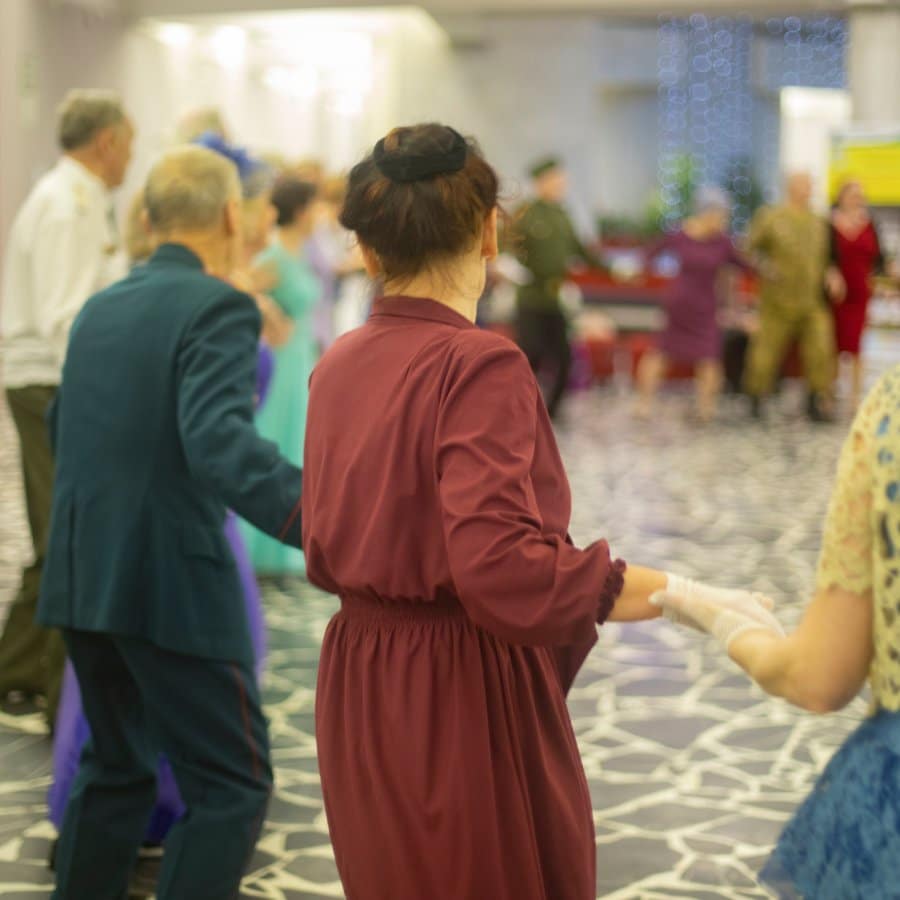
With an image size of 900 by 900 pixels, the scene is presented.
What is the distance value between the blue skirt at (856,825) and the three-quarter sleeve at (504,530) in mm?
317

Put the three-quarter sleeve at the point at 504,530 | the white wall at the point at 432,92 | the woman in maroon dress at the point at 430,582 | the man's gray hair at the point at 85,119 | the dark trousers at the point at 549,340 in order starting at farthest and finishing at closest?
1. the white wall at the point at 432,92
2. the dark trousers at the point at 549,340
3. the man's gray hair at the point at 85,119
4. the woman in maroon dress at the point at 430,582
5. the three-quarter sleeve at the point at 504,530

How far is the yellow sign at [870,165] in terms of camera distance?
42.4ft

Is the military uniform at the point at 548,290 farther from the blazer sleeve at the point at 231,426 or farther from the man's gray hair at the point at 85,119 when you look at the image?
the blazer sleeve at the point at 231,426

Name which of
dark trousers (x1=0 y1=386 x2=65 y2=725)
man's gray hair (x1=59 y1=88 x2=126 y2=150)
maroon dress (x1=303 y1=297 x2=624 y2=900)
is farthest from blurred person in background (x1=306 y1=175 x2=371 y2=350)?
maroon dress (x1=303 y1=297 x2=624 y2=900)

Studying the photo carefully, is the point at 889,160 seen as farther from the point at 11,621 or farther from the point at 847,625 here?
the point at 847,625

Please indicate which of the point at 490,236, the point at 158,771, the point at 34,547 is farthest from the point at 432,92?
the point at 490,236

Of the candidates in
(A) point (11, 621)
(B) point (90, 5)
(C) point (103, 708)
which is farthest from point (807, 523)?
(B) point (90, 5)

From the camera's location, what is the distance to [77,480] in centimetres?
265

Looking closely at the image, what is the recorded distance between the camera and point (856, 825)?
1508 millimetres

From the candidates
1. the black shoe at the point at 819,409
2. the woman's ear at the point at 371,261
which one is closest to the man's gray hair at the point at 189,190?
the woman's ear at the point at 371,261

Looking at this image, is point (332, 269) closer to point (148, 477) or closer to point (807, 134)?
point (148, 477)

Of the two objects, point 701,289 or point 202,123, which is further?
point 701,289

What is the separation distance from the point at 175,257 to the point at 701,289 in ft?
27.9

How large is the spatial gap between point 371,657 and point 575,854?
14.5 inches
